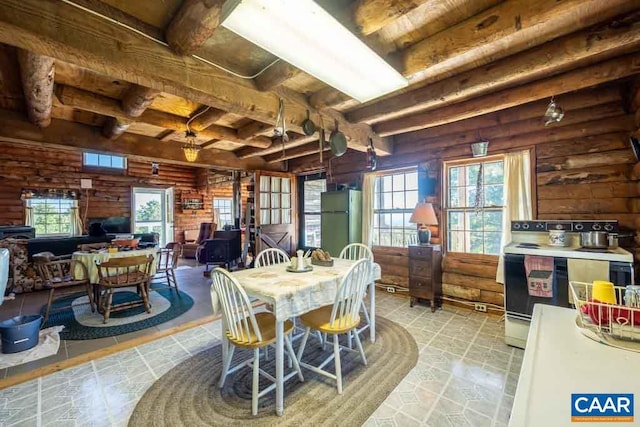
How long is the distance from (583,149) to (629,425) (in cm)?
341

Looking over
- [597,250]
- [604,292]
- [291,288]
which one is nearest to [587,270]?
[597,250]

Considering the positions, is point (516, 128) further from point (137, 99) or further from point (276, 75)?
point (137, 99)

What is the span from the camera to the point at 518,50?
6.87ft

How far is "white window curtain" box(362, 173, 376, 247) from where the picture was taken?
4754 mm

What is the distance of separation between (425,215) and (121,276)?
410 centimetres

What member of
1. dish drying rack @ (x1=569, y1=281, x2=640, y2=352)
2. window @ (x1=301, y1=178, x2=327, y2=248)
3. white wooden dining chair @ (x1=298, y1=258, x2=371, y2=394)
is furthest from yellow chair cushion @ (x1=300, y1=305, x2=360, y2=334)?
window @ (x1=301, y1=178, x2=327, y2=248)

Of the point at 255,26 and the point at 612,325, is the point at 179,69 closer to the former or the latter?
the point at 255,26

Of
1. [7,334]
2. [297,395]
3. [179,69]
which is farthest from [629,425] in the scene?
[7,334]

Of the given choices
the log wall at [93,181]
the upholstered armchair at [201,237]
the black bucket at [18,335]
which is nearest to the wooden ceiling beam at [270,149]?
the black bucket at [18,335]

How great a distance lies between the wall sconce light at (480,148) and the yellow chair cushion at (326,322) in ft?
8.81

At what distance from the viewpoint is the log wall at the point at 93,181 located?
252 inches

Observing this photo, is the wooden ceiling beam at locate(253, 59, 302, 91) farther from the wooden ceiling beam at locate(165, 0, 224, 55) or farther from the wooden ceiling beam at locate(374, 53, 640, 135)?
the wooden ceiling beam at locate(374, 53, 640, 135)

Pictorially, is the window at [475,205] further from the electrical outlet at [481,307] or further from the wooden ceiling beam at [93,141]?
the wooden ceiling beam at [93,141]

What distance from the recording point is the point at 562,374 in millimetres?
774
